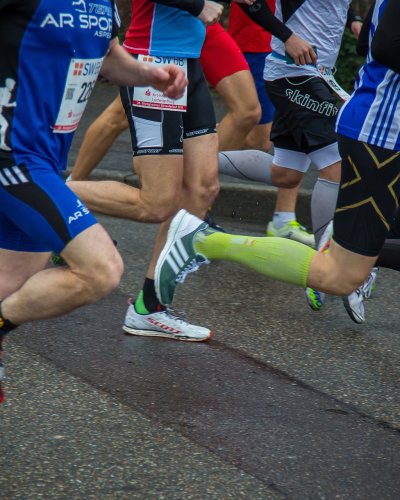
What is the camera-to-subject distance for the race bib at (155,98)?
4.90 m

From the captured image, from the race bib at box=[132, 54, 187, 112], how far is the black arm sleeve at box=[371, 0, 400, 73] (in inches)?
44.7

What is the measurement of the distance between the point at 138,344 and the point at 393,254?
3.94 ft

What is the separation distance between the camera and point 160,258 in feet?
15.7

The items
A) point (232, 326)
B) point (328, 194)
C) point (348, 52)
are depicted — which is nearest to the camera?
point (232, 326)

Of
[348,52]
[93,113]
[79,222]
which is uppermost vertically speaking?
[79,222]

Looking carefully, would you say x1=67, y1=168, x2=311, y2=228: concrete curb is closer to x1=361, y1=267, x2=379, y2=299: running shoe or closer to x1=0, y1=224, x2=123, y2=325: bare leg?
x1=361, y1=267, x2=379, y2=299: running shoe

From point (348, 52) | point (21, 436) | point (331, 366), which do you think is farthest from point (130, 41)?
point (348, 52)

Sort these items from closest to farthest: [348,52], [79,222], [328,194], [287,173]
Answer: [79,222], [328,194], [287,173], [348,52]

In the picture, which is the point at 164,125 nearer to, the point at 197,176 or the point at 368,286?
the point at 197,176

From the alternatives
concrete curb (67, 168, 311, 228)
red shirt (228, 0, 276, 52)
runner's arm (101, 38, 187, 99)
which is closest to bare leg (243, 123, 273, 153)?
concrete curb (67, 168, 311, 228)

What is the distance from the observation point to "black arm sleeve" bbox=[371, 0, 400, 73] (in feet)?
13.1

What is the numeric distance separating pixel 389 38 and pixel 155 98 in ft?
4.13

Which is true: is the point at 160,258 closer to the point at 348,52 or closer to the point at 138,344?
the point at 138,344

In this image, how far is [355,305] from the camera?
5.32m
